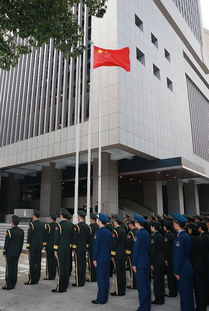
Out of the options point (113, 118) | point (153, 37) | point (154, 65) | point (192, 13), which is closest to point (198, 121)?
point (154, 65)

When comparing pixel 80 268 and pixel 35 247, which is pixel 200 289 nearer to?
pixel 80 268

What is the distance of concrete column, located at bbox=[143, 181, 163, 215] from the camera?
25359mm

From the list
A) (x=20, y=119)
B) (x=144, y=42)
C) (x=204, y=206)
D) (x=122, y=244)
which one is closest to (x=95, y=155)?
(x=20, y=119)

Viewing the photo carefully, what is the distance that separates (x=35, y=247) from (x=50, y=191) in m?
18.8

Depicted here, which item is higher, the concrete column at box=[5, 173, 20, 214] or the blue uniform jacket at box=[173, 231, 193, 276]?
the concrete column at box=[5, 173, 20, 214]

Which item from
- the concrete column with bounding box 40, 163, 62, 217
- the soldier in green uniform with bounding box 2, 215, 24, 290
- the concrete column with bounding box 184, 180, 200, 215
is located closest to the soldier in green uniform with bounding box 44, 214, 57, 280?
the soldier in green uniform with bounding box 2, 215, 24, 290

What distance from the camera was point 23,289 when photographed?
6.30 meters

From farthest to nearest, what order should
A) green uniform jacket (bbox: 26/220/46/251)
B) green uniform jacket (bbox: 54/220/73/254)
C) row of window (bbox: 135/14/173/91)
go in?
row of window (bbox: 135/14/173/91), green uniform jacket (bbox: 26/220/46/251), green uniform jacket (bbox: 54/220/73/254)

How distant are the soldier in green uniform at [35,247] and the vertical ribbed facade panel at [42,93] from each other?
13841 millimetres

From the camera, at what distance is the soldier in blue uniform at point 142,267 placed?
4.91m

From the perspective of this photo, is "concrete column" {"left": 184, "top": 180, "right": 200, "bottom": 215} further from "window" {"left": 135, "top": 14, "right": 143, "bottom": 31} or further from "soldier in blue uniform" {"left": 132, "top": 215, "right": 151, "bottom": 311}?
"soldier in blue uniform" {"left": 132, "top": 215, "right": 151, "bottom": 311}

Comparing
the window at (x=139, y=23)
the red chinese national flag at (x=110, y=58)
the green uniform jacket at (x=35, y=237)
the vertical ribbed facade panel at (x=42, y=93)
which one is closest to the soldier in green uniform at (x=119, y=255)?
the green uniform jacket at (x=35, y=237)

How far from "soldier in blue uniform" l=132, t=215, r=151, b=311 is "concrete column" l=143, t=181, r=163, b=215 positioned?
20.7m

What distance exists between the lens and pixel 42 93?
24.0 m
